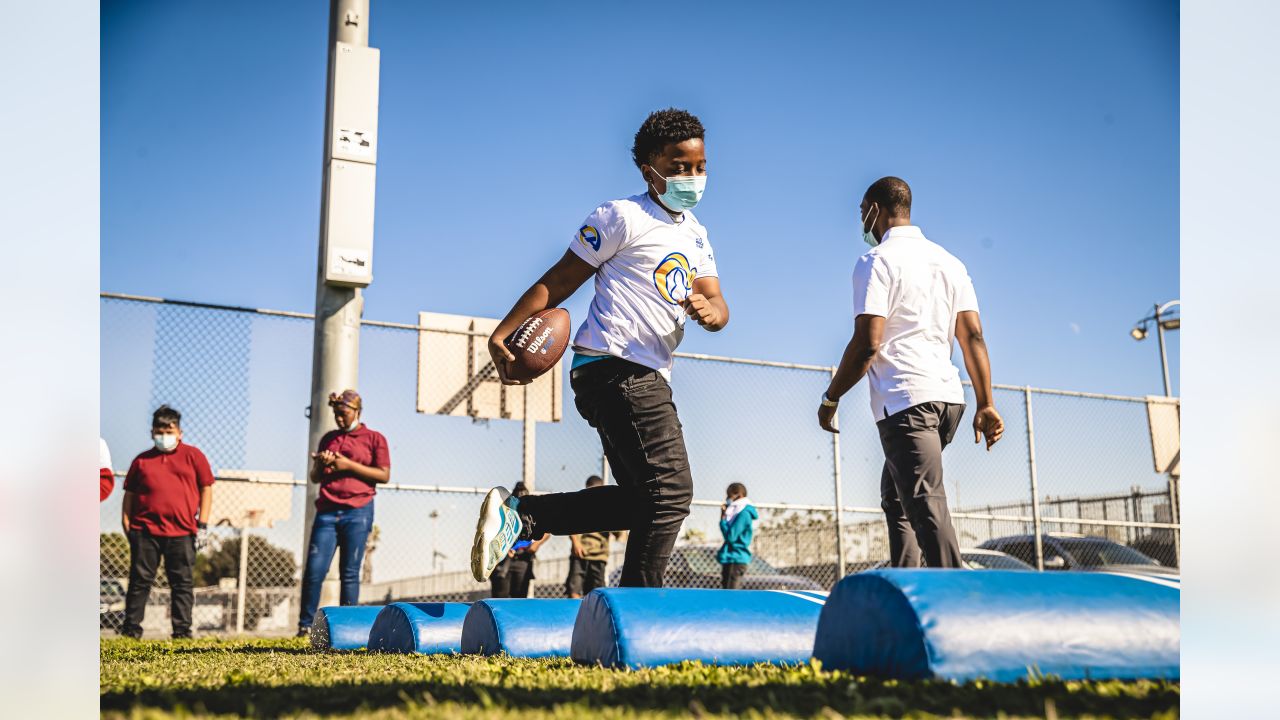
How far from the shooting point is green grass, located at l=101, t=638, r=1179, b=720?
6.80 ft

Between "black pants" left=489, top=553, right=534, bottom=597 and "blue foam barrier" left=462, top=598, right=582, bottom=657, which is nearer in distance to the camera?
A: "blue foam barrier" left=462, top=598, right=582, bottom=657

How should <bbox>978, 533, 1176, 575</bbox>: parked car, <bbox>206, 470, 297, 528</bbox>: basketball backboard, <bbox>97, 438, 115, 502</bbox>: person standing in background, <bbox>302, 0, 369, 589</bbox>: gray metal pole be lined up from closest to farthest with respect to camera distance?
<bbox>97, 438, 115, 502</bbox>: person standing in background, <bbox>302, 0, 369, 589</bbox>: gray metal pole, <bbox>206, 470, 297, 528</bbox>: basketball backboard, <bbox>978, 533, 1176, 575</bbox>: parked car

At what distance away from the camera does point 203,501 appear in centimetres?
833

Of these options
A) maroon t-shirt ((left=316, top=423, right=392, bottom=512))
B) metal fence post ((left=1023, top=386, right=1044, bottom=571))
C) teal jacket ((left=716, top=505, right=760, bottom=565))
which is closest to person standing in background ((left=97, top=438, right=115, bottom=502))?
maroon t-shirt ((left=316, top=423, right=392, bottom=512))

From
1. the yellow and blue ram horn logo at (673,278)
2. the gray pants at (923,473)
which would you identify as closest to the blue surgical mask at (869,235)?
the gray pants at (923,473)

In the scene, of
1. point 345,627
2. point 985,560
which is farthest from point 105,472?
point 985,560

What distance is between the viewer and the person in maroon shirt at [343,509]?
293 inches

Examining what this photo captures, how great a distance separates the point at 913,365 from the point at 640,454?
4.11ft

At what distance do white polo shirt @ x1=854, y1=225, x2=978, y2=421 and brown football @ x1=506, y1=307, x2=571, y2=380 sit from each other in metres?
1.28

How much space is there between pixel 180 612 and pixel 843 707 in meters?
7.51

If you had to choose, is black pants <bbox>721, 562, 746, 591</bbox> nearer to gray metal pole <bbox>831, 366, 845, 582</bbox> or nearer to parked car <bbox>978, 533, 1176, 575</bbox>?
gray metal pole <bbox>831, 366, 845, 582</bbox>

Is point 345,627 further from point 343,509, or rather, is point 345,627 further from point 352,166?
point 352,166
